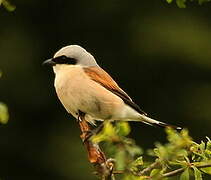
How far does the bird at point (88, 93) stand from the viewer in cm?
513

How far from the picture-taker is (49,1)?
1466 cm

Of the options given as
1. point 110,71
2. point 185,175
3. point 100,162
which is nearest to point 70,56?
point 100,162

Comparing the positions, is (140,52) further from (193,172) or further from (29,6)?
(193,172)

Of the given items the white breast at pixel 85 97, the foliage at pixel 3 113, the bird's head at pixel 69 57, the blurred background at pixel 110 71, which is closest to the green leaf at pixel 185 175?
the foliage at pixel 3 113

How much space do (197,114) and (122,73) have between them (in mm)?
1701

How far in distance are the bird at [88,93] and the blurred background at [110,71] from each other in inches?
251

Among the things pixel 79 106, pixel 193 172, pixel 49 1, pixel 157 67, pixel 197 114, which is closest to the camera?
pixel 193 172

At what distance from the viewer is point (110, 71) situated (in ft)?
43.0

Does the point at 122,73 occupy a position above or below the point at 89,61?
below

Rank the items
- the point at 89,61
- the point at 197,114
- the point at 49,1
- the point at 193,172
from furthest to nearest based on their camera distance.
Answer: the point at 49,1 → the point at 197,114 → the point at 89,61 → the point at 193,172

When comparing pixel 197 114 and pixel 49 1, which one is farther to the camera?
pixel 49 1

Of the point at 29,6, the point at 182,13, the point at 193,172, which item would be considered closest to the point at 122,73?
the point at 182,13

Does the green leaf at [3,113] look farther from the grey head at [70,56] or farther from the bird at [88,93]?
the grey head at [70,56]

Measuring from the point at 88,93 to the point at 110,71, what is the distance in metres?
7.94
